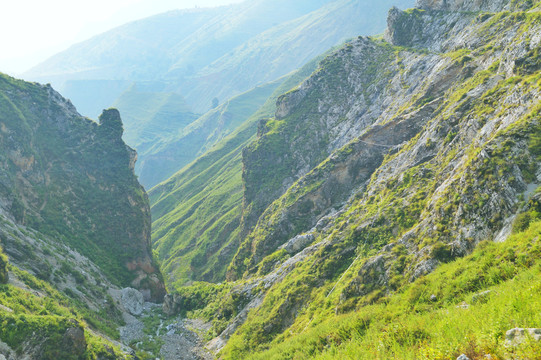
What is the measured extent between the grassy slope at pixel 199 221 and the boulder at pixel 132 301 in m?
34.4

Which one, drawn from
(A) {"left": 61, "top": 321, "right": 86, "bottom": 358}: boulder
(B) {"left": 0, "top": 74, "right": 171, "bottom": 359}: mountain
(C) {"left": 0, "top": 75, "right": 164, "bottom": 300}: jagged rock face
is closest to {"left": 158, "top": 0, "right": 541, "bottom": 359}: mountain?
(B) {"left": 0, "top": 74, "right": 171, "bottom": 359}: mountain

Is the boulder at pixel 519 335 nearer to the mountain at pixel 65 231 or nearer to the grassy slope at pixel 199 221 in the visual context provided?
the mountain at pixel 65 231

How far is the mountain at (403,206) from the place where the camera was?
55.0ft

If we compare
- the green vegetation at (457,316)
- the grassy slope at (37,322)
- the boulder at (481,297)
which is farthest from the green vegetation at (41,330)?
the boulder at (481,297)

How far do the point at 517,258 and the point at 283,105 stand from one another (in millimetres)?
92007

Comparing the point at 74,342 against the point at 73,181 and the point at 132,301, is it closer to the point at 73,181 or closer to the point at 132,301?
the point at 132,301

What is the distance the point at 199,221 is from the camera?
140 meters

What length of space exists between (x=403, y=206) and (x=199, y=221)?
114 metres

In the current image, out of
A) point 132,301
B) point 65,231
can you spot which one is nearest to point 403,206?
point 132,301

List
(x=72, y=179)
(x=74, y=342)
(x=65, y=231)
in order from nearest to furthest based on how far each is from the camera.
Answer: (x=74, y=342) → (x=65, y=231) → (x=72, y=179)

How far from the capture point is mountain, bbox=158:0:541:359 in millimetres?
16766

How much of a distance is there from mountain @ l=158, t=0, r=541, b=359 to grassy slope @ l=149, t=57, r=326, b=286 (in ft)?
39.5

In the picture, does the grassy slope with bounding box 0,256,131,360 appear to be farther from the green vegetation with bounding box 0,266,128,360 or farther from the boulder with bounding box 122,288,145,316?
the boulder with bounding box 122,288,145,316

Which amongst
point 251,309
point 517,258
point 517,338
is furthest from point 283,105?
point 517,338
